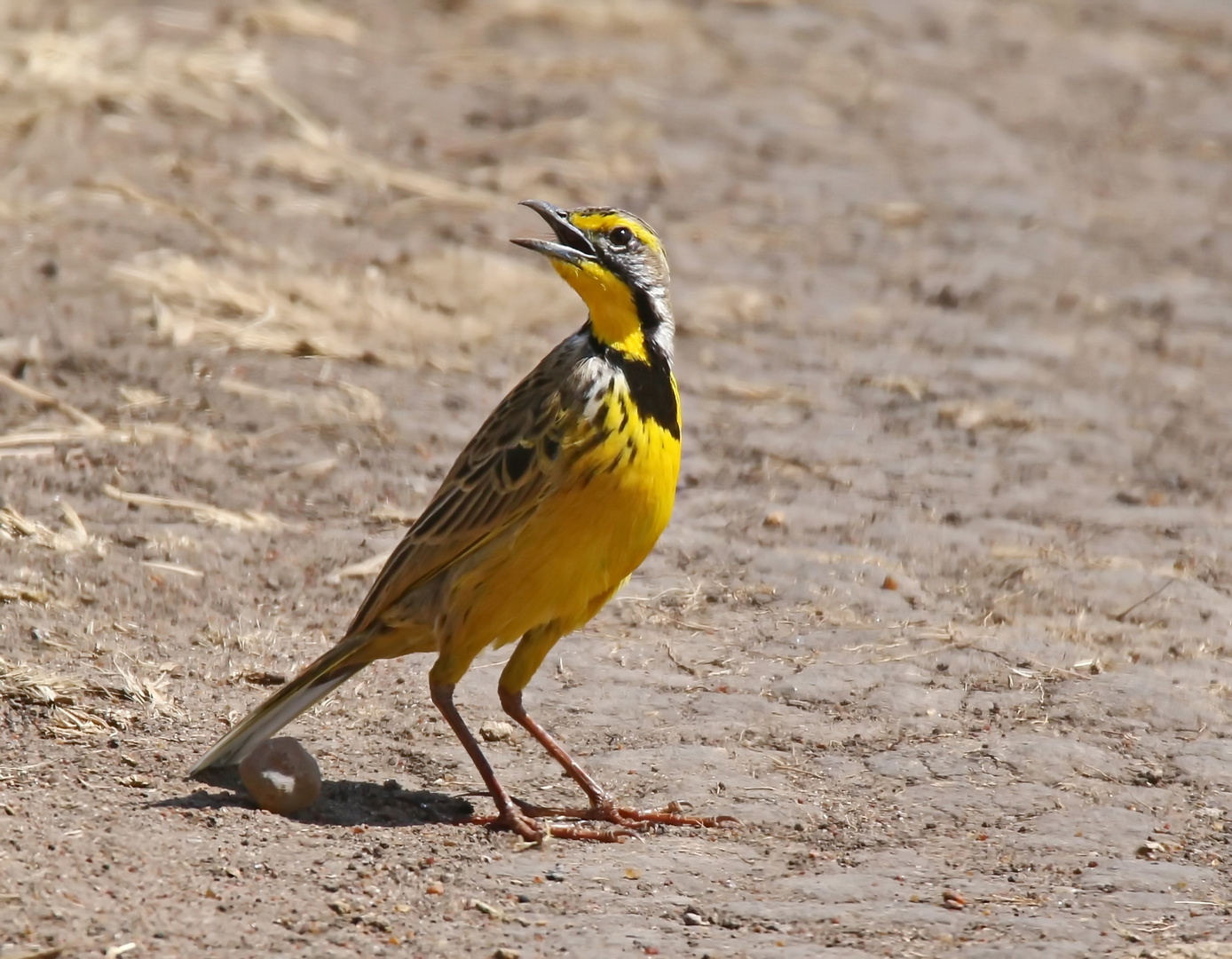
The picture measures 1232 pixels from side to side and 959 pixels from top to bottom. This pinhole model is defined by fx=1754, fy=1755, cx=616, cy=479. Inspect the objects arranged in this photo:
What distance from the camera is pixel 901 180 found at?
14227 mm

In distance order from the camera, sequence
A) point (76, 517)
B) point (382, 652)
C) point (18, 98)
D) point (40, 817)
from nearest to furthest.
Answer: point (40, 817), point (382, 652), point (76, 517), point (18, 98)

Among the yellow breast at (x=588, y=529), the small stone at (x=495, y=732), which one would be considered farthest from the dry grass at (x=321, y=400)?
the yellow breast at (x=588, y=529)

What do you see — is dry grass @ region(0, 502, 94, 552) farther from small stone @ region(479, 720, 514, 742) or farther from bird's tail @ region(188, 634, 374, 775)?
small stone @ region(479, 720, 514, 742)

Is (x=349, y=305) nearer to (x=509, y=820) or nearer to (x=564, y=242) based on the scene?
(x=564, y=242)

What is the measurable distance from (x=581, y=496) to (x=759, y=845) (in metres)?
1.34

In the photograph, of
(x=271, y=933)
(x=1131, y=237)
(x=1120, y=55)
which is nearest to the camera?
(x=271, y=933)

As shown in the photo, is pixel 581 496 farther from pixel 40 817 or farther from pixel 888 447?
pixel 888 447

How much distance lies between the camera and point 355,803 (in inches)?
240

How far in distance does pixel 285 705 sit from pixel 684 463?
4.04 m

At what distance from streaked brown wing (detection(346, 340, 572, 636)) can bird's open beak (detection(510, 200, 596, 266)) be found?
0.34 meters

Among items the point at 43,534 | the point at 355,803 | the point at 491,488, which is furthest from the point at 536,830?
the point at 43,534

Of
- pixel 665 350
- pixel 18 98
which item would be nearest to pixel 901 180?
pixel 18 98

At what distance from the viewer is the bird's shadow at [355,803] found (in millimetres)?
5918

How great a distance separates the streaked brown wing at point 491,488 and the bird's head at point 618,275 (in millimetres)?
217
